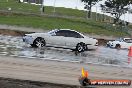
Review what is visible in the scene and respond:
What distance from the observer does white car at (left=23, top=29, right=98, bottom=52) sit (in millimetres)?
27781

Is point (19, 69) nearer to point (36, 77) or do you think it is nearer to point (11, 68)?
point (11, 68)

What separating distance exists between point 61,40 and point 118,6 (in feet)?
232

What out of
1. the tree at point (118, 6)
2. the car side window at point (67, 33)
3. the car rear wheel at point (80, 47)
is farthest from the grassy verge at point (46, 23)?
the tree at point (118, 6)

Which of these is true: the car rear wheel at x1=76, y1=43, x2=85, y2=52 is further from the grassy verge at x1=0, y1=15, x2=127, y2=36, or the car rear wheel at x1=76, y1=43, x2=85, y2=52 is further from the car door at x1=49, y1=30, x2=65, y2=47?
the grassy verge at x1=0, y1=15, x2=127, y2=36

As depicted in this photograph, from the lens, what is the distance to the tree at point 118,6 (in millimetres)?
91206

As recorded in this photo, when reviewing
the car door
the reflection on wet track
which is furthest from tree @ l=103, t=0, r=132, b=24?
the reflection on wet track

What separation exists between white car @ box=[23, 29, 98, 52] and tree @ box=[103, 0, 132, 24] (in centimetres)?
6078

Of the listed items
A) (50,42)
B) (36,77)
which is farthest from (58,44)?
(36,77)

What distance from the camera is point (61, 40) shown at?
28234 millimetres

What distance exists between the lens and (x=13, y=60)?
18.4 meters

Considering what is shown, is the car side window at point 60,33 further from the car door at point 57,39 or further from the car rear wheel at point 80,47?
the car rear wheel at point 80,47

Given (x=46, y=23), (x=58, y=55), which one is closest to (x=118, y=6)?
(x=46, y=23)

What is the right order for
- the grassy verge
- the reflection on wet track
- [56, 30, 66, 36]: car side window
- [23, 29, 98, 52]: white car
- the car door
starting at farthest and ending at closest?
the grassy verge < [56, 30, 66, 36]: car side window < the car door < [23, 29, 98, 52]: white car < the reflection on wet track

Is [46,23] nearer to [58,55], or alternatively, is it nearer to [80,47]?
[80,47]
